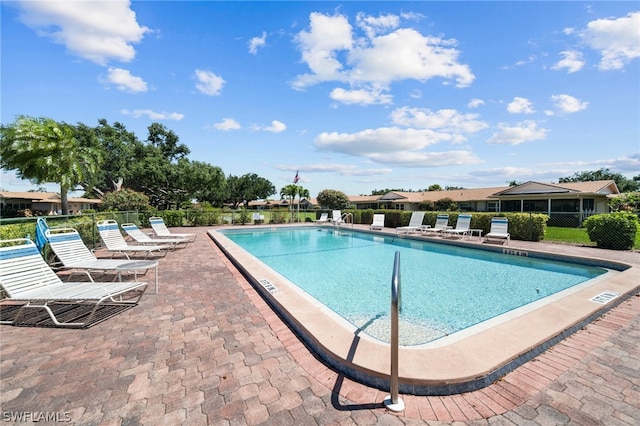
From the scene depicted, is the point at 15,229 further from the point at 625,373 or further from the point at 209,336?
the point at 625,373

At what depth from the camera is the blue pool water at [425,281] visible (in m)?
4.29

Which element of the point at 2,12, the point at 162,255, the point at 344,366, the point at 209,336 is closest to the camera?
the point at 344,366

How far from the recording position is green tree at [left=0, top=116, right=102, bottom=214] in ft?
34.8

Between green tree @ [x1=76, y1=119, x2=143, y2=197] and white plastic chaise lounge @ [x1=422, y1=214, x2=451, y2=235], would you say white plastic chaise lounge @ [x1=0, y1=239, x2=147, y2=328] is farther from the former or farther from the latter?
Answer: green tree @ [x1=76, y1=119, x2=143, y2=197]

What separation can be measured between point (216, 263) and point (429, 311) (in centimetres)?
533

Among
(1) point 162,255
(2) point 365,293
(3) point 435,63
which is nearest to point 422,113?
(3) point 435,63

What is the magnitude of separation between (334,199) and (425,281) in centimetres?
3771

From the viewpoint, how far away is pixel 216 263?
7.34 meters

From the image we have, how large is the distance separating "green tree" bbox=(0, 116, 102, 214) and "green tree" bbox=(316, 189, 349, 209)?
34.1m

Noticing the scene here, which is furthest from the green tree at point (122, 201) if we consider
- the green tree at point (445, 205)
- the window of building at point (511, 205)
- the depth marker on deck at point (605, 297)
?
the window of building at point (511, 205)

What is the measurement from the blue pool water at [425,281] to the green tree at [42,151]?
8.82 meters

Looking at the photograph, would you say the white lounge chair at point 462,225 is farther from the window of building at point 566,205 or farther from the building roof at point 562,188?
the window of building at point 566,205

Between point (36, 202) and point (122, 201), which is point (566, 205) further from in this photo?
point (36, 202)

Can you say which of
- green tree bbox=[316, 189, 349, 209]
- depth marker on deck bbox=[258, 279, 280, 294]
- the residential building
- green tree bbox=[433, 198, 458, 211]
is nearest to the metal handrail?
depth marker on deck bbox=[258, 279, 280, 294]
